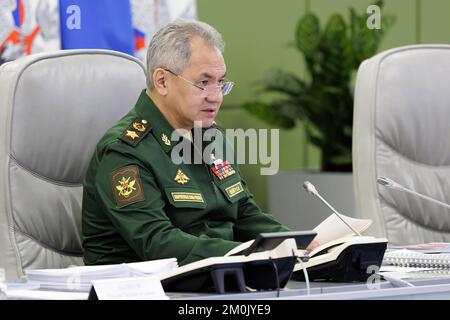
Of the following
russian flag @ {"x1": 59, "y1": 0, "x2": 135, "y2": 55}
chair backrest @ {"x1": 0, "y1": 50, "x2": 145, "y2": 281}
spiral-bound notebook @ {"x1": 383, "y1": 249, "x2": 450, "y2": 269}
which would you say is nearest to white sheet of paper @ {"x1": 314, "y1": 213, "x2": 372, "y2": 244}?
spiral-bound notebook @ {"x1": 383, "y1": 249, "x2": 450, "y2": 269}

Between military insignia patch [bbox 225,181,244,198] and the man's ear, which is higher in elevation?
the man's ear

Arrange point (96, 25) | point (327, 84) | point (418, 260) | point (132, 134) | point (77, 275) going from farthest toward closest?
point (327, 84) → point (96, 25) → point (132, 134) → point (418, 260) → point (77, 275)

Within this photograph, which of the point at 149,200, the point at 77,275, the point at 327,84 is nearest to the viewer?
the point at 77,275

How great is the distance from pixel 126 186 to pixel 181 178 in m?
0.17

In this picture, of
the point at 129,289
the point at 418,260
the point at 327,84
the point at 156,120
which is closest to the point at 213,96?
the point at 156,120

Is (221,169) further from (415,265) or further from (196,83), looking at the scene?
(415,265)

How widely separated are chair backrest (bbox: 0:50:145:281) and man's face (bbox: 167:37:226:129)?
0.57ft

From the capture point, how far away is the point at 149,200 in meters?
2.03

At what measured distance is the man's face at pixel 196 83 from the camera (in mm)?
2234

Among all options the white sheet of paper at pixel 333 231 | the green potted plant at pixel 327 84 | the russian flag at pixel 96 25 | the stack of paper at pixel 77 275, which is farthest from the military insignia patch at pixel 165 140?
the green potted plant at pixel 327 84

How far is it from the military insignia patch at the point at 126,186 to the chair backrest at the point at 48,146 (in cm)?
22

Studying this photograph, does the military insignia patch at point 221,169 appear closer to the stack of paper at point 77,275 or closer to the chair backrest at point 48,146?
the chair backrest at point 48,146

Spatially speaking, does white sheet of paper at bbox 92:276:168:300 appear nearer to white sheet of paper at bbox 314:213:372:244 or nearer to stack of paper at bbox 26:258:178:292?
stack of paper at bbox 26:258:178:292

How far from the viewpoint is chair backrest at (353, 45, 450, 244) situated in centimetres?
263
